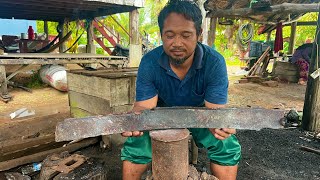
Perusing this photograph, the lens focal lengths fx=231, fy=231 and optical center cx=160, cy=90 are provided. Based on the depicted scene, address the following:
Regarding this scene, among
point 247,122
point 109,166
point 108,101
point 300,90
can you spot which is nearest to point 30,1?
point 108,101

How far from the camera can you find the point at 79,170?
210cm

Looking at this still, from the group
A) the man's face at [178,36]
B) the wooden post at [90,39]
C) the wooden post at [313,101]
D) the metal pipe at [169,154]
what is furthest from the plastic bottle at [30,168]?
the wooden post at [90,39]

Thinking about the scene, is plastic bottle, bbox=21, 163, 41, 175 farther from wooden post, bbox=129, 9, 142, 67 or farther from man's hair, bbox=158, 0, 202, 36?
wooden post, bbox=129, 9, 142, 67

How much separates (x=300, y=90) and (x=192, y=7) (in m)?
8.01

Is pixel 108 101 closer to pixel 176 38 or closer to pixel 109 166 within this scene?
pixel 109 166

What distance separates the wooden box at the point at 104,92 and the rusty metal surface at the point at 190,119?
181 cm

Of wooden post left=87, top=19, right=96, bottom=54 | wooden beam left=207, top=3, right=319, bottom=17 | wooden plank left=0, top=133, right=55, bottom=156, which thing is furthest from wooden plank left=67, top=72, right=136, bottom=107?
wooden post left=87, top=19, right=96, bottom=54

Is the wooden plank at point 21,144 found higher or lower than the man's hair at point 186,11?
lower

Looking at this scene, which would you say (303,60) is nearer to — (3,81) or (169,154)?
(169,154)

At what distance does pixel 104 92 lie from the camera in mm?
3387

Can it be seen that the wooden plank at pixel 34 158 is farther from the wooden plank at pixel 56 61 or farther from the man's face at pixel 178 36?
the wooden plank at pixel 56 61

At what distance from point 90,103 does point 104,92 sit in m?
0.49

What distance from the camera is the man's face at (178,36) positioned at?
1847 mm

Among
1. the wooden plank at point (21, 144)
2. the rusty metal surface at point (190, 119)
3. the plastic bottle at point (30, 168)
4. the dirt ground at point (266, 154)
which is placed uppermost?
the rusty metal surface at point (190, 119)
